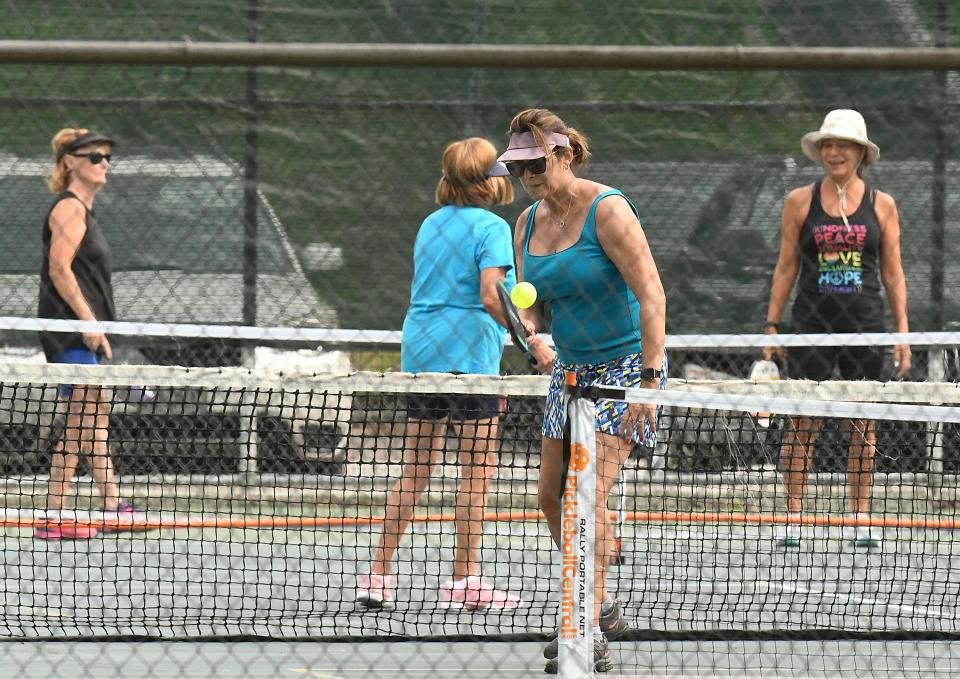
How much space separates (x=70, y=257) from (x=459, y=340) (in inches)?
78.8

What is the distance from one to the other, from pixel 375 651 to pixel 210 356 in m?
2.68

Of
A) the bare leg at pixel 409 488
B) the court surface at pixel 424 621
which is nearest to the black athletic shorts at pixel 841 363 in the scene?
the court surface at pixel 424 621

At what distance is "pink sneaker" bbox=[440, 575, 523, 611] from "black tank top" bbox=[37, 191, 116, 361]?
7.18ft

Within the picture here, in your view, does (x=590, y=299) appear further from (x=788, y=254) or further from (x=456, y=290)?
(x=788, y=254)

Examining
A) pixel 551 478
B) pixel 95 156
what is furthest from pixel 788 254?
→ pixel 95 156

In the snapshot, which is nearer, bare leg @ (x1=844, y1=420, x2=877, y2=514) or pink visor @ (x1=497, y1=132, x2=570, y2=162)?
pink visor @ (x1=497, y1=132, x2=570, y2=162)

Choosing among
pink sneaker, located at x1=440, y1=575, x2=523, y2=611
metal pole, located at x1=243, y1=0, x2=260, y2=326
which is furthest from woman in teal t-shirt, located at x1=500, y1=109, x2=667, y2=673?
metal pole, located at x1=243, y1=0, x2=260, y2=326

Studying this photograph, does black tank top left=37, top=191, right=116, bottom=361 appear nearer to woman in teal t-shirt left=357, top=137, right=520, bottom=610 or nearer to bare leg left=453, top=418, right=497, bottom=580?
woman in teal t-shirt left=357, top=137, right=520, bottom=610

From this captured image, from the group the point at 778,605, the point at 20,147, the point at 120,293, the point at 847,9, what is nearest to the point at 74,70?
the point at 20,147

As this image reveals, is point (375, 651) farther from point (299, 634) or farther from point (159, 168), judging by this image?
point (159, 168)

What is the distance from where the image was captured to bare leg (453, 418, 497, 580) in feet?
15.2

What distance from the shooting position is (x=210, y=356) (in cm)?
668

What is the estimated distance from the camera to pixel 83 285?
241 inches

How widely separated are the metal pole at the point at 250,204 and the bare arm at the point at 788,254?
225 centimetres
